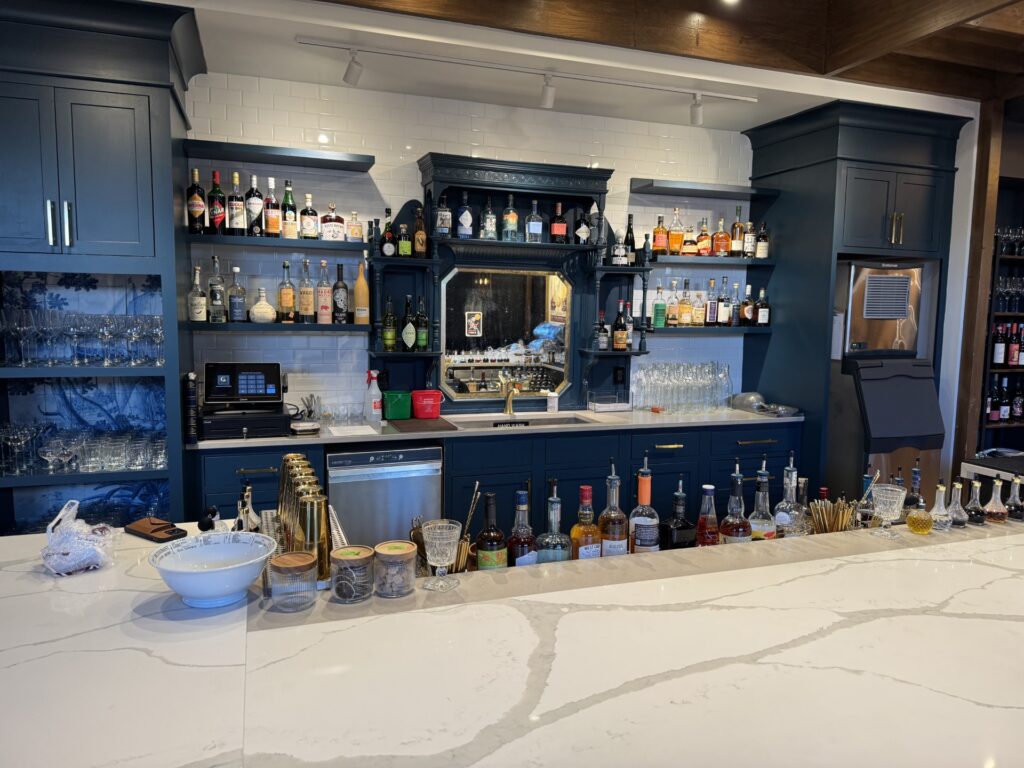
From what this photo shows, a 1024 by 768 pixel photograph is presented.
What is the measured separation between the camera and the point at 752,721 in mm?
1222

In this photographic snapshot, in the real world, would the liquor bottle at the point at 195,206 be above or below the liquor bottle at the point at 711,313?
above

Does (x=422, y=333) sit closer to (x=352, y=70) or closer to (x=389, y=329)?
(x=389, y=329)

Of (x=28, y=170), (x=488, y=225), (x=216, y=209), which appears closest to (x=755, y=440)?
(x=488, y=225)

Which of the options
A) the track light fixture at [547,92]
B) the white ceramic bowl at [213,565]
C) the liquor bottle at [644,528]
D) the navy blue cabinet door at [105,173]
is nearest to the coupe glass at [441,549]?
the white ceramic bowl at [213,565]

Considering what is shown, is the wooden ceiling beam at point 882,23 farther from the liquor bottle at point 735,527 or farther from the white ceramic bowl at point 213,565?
the white ceramic bowl at point 213,565

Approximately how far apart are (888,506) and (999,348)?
384 cm

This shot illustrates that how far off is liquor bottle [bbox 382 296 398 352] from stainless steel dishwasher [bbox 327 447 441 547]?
730mm

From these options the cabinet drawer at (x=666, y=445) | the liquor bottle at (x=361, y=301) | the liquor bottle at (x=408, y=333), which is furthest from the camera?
the cabinet drawer at (x=666, y=445)

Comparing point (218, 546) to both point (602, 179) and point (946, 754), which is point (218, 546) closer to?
point (946, 754)

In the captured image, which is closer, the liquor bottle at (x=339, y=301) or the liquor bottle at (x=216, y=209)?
the liquor bottle at (x=216, y=209)

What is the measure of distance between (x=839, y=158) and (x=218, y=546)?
173 inches

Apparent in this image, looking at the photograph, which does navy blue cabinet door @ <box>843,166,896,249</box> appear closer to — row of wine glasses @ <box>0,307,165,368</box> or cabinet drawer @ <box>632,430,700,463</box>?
cabinet drawer @ <box>632,430,700,463</box>

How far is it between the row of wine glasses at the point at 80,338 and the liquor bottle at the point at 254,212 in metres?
0.71

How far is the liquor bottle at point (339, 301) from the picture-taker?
169 inches
